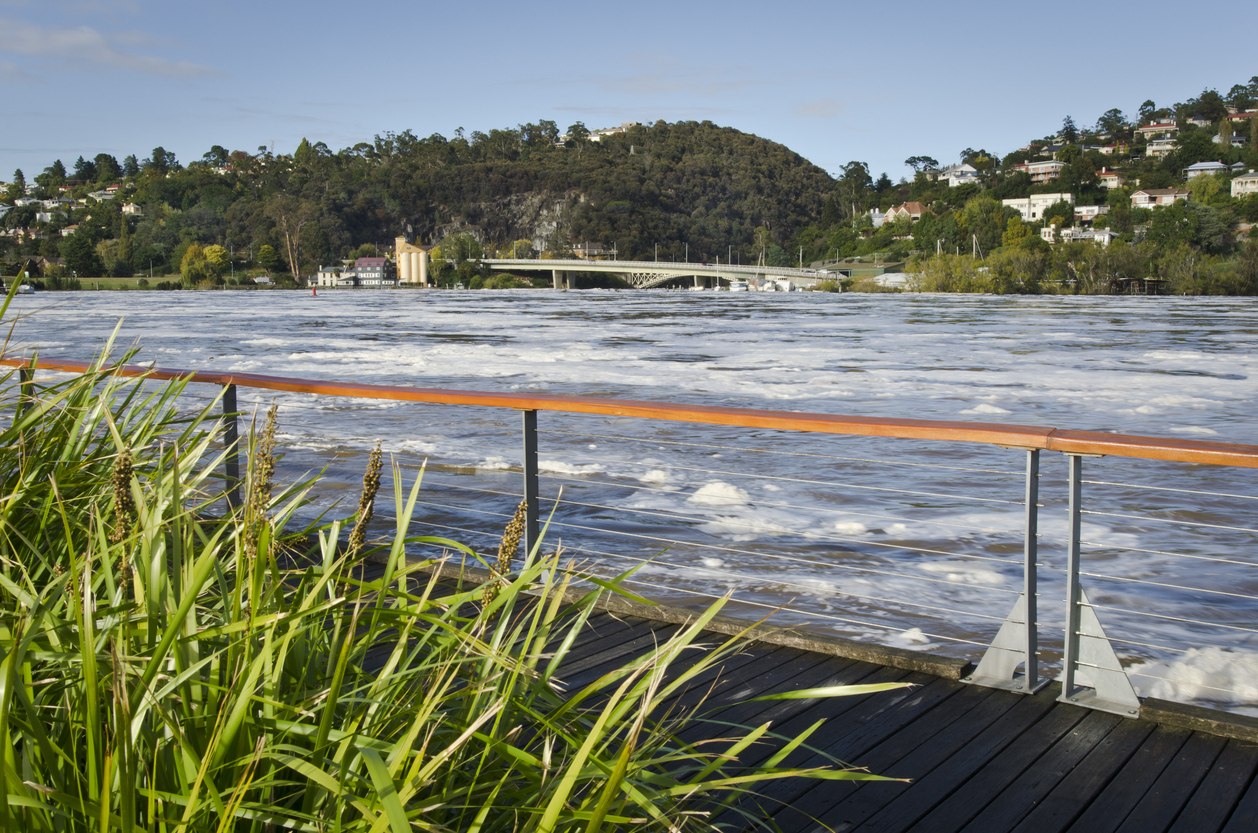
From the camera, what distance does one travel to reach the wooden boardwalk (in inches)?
62.2

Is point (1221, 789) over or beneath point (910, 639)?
over

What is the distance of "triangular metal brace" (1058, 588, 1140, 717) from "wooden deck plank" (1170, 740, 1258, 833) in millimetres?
201

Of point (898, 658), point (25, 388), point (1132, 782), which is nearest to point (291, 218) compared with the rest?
point (25, 388)

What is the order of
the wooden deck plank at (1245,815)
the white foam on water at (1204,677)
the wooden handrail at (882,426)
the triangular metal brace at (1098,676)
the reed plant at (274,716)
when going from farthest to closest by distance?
→ 1. the white foam on water at (1204,677)
2. the triangular metal brace at (1098,676)
3. the wooden handrail at (882,426)
4. the wooden deck plank at (1245,815)
5. the reed plant at (274,716)

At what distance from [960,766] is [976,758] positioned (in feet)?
Answer: 0.18

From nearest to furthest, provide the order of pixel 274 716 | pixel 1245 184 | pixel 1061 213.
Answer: pixel 274 716
pixel 1245 184
pixel 1061 213

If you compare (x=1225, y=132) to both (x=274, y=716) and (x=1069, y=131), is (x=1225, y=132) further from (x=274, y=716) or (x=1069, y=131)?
(x=274, y=716)

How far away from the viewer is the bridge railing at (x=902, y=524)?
6.86 ft

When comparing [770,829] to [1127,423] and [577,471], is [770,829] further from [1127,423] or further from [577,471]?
[1127,423]

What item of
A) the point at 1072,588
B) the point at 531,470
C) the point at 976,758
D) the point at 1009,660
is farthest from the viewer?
the point at 531,470

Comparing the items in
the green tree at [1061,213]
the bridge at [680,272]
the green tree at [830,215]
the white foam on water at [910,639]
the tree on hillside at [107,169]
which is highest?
the tree on hillside at [107,169]

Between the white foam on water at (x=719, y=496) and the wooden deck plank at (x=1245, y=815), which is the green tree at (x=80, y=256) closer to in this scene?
the white foam on water at (x=719, y=496)

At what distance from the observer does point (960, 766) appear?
176cm

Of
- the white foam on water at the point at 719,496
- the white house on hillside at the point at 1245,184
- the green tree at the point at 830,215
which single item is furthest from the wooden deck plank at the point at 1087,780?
the green tree at the point at 830,215
